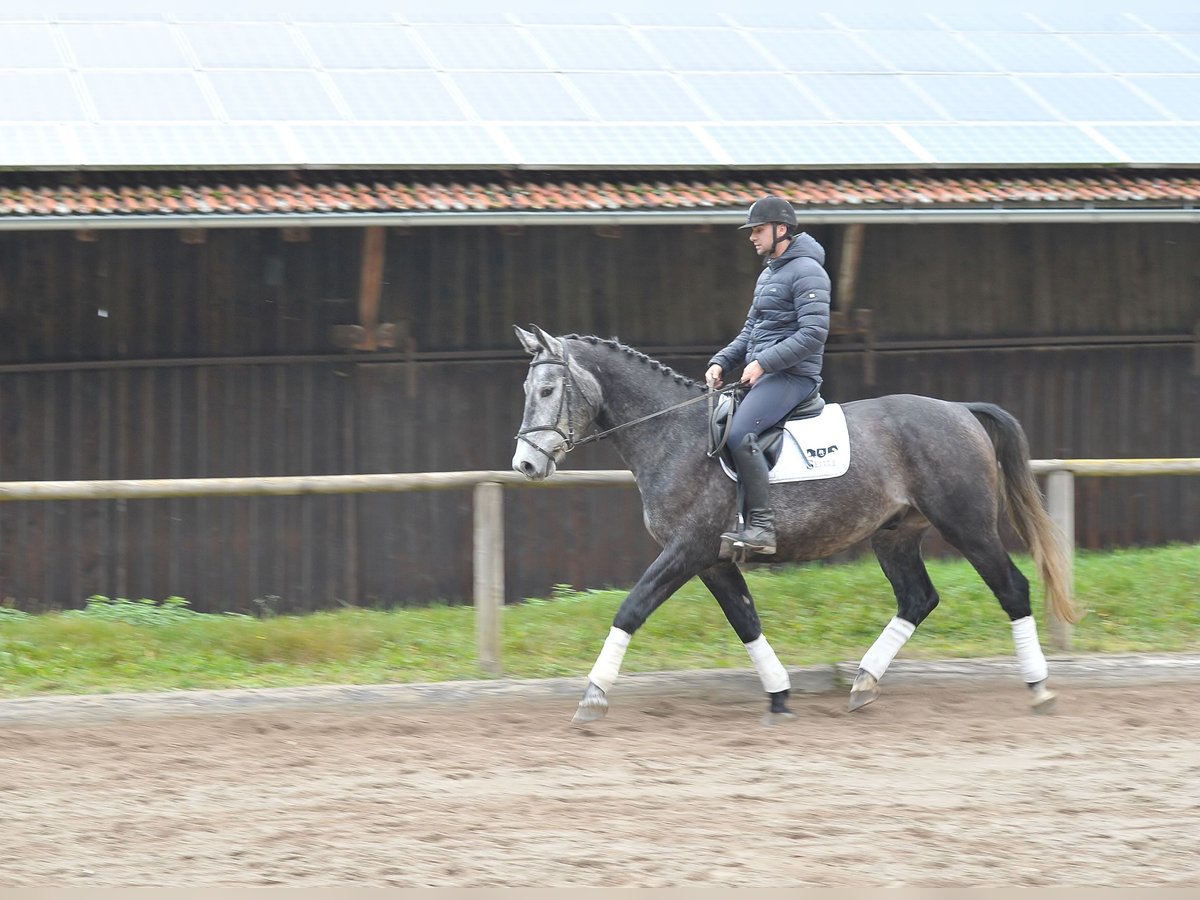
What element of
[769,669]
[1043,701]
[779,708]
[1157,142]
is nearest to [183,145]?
[769,669]

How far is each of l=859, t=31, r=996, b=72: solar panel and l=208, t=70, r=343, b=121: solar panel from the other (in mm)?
5297

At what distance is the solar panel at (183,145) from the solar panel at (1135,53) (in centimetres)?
803

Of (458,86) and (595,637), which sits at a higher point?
(458,86)

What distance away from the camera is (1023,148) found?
36.4 ft

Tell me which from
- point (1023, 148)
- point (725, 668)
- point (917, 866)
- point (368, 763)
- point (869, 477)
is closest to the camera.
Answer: point (917, 866)

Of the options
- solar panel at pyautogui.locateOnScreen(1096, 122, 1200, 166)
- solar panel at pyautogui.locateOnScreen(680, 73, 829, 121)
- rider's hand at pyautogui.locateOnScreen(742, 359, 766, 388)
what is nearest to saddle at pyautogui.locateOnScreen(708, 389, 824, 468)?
rider's hand at pyautogui.locateOnScreen(742, 359, 766, 388)

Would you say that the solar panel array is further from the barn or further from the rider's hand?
the rider's hand

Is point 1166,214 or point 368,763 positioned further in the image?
point 1166,214

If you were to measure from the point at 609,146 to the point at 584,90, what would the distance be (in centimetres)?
140

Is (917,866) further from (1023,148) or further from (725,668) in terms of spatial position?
(1023,148)

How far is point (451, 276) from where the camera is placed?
10.5m

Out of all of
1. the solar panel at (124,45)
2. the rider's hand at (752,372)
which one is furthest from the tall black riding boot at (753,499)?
the solar panel at (124,45)

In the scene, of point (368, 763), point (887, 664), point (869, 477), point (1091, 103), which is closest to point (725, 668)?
point (887, 664)

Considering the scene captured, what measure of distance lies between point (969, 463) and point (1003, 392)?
14.0 feet
